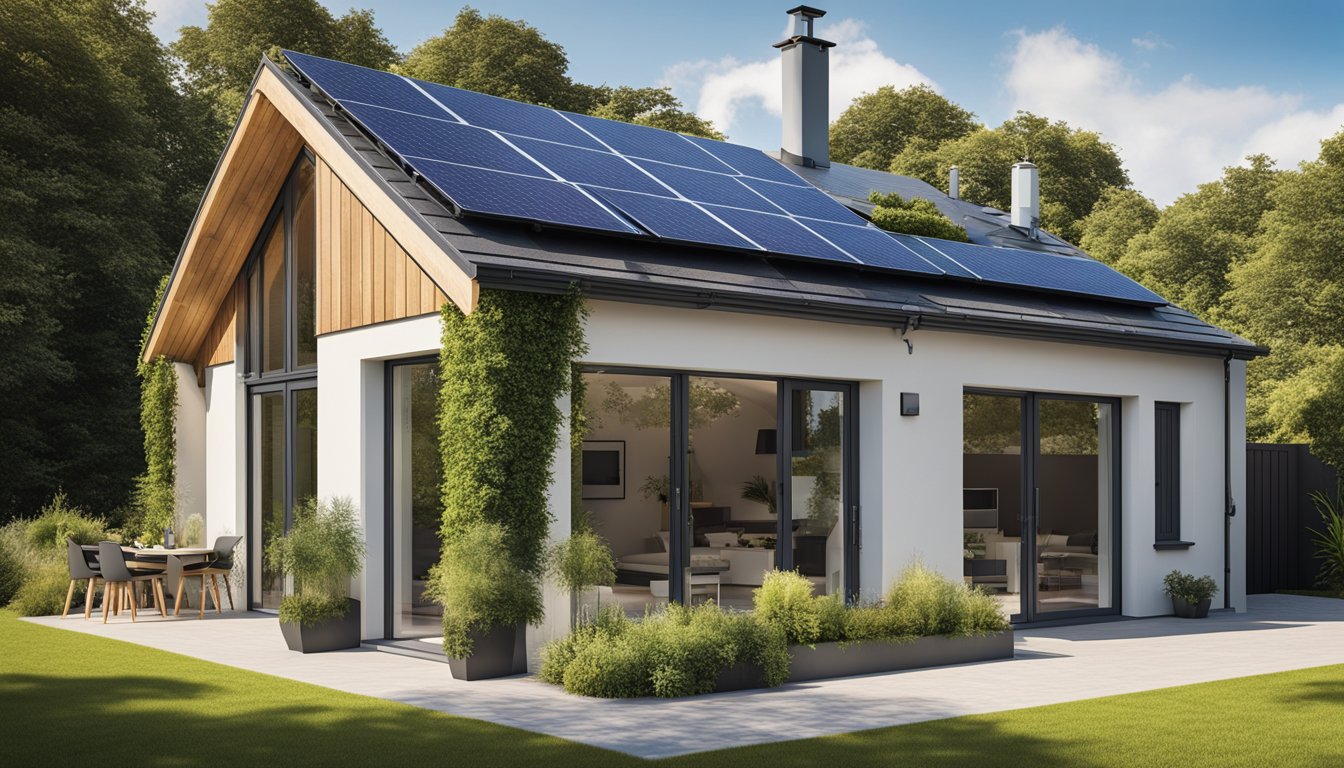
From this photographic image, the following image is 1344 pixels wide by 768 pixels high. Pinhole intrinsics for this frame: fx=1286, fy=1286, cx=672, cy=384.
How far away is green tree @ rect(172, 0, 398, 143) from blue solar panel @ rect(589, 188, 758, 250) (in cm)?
2658

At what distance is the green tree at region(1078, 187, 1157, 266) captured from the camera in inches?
1647

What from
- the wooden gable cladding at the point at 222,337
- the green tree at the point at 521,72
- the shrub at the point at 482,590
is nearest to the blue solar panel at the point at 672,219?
the shrub at the point at 482,590

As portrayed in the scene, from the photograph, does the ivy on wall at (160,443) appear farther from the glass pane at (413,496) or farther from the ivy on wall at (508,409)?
the ivy on wall at (508,409)

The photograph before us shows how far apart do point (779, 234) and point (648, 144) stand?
2.69m

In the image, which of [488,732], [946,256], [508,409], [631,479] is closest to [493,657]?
[508,409]

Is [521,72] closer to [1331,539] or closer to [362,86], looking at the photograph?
[362,86]

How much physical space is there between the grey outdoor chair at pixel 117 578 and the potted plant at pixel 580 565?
5.83m

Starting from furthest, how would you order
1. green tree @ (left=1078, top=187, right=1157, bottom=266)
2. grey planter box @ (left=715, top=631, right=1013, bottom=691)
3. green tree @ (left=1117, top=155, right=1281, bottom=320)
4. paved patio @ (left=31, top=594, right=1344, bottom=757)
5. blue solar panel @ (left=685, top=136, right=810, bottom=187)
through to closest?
green tree @ (left=1078, top=187, right=1157, bottom=266) < green tree @ (left=1117, top=155, right=1281, bottom=320) < blue solar panel @ (left=685, top=136, right=810, bottom=187) < grey planter box @ (left=715, top=631, right=1013, bottom=691) < paved patio @ (left=31, top=594, right=1344, bottom=757)

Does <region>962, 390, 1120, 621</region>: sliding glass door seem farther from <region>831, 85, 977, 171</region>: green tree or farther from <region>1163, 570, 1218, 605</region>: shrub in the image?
<region>831, 85, 977, 171</region>: green tree

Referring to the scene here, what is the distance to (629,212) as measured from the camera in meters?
12.1

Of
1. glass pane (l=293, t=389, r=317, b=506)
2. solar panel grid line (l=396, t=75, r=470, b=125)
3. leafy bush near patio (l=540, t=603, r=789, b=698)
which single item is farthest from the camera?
glass pane (l=293, t=389, r=317, b=506)

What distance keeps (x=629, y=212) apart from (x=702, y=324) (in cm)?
129

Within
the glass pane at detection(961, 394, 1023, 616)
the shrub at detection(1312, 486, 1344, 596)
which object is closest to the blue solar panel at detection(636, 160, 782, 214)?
the glass pane at detection(961, 394, 1023, 616)

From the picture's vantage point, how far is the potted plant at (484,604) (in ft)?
33.1
